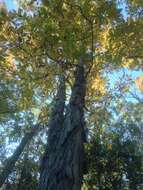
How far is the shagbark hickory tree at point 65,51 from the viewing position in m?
7.45

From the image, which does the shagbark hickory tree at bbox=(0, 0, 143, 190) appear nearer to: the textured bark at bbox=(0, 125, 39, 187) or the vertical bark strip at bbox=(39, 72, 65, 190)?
the vertical bark strip at bbox=(39, 72, 65, 190)

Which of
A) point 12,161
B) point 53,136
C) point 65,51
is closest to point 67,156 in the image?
point 53,136

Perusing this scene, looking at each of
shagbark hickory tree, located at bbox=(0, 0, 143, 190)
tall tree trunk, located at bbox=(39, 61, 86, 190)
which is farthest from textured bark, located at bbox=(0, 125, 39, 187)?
tall tree trunk, located at bbox=(39, 61, 86, 190)

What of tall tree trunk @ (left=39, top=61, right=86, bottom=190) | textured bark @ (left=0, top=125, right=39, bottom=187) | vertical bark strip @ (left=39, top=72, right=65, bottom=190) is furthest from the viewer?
textured bark @ (left=0, top=125, right=39, bottom=187)

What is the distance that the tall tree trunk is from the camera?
688 cm

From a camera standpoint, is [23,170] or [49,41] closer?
[49,41]

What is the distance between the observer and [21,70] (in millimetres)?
10031

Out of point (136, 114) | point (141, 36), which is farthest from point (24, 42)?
point (136, 114)

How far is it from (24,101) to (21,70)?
1.87m

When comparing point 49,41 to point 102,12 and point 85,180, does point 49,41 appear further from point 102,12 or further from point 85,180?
point 85,180

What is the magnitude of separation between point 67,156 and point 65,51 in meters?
2.62

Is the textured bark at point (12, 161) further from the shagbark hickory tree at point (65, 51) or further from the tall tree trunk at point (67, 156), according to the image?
the tall tree trunk at point (67, 156)

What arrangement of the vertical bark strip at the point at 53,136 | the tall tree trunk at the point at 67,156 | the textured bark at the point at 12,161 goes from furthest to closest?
the textured bark at the point at 12,161 → the vertical bark strip at the point at 53,136 → the tall tree trunk at the point at 67,156

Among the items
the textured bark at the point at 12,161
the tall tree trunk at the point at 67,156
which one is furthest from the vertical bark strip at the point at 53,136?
the textured bark at the point at 12,161
